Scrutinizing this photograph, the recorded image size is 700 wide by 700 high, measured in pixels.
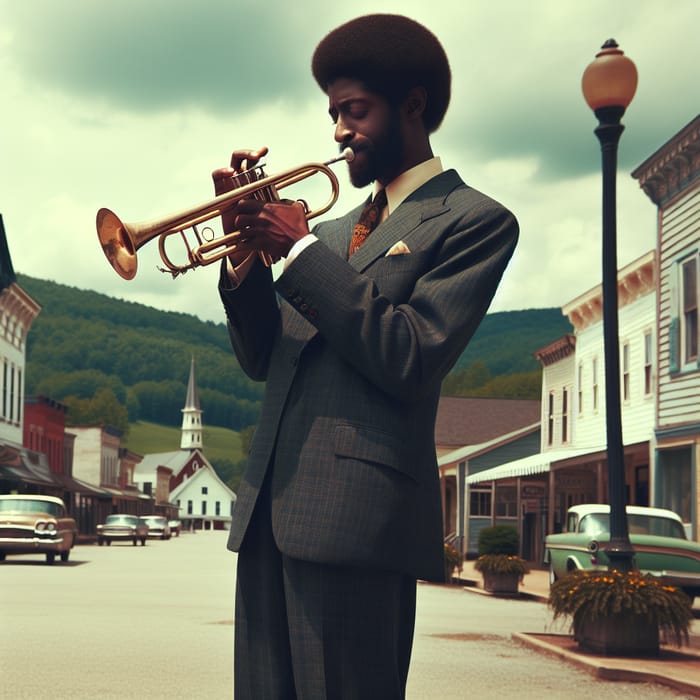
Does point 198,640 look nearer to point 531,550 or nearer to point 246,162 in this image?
point 246,162

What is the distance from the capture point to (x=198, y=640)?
12.5m

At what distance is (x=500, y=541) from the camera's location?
25000 millimetres

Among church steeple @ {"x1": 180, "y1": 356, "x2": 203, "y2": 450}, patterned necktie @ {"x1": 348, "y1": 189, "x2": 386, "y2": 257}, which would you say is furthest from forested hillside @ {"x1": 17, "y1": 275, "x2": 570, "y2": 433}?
patterned necktie @ {"x1": 348, "y1": 189, "x2": 386, "y2": 257}

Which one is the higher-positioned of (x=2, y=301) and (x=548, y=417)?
(x=2, y=301)

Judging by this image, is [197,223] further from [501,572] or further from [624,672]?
[501,572]

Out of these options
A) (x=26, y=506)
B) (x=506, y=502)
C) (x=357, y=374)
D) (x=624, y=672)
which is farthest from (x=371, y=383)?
(x=506, y=502)

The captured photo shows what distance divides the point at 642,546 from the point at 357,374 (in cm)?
1638

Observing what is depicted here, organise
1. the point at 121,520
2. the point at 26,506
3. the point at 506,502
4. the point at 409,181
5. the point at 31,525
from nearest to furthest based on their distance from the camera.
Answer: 1. the point at 409,181
2. the point at 31,525
3. the point at 26,506
4. the point at 506,502
5. the point at 121,520

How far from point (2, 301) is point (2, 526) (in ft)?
79.8

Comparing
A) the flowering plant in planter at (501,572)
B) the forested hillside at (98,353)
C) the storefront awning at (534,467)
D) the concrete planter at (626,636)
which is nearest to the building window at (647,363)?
the storefront awning at (534,467)

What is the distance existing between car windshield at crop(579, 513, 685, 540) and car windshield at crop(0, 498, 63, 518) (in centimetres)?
1412

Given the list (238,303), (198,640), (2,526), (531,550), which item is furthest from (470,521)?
(238,303)

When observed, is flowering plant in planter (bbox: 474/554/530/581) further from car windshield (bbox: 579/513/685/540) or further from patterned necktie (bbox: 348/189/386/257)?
patterned necktie (bbox: 348/189/386/257)

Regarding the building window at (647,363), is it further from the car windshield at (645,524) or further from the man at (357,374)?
the man at (357,374)
